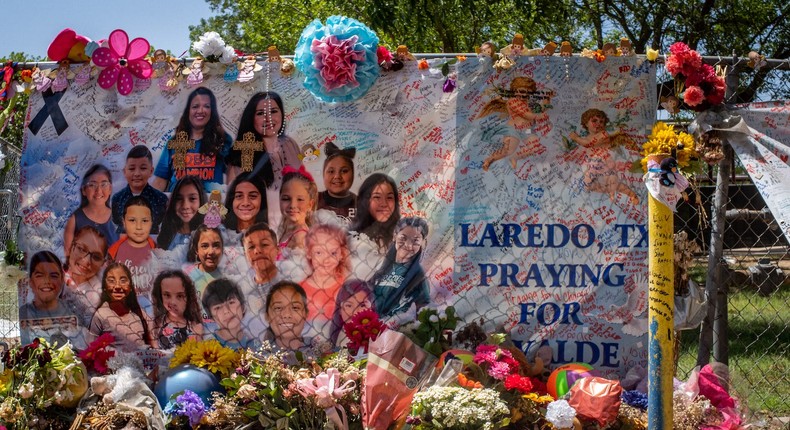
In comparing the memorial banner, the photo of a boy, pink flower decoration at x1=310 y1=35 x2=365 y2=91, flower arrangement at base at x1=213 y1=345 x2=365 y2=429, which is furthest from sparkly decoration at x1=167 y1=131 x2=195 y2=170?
flower arrangement at base at x1=213 y1=345 x2=365 y2=429

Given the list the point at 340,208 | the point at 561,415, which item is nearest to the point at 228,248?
the point at 340,208

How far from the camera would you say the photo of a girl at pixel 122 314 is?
202 inches

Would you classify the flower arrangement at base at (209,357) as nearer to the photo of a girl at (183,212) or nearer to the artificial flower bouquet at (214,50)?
the photo of a girl at (183,212)

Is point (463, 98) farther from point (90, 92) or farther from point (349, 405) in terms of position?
point (90, 92)

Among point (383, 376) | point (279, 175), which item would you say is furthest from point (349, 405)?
point (279, 175)

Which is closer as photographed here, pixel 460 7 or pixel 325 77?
pixel 325 77

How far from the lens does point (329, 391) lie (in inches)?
169

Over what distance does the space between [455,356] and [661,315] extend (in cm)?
113

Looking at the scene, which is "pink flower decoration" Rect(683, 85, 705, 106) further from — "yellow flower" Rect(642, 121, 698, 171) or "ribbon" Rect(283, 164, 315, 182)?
"ribbon" Rect(283, 164, 315, 182)

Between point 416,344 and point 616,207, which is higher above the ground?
point 616,207

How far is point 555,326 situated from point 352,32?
2054mm

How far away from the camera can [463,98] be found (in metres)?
4.83

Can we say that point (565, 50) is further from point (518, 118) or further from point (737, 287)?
point (737, 287)

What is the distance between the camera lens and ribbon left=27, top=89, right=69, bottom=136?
5.25 m
